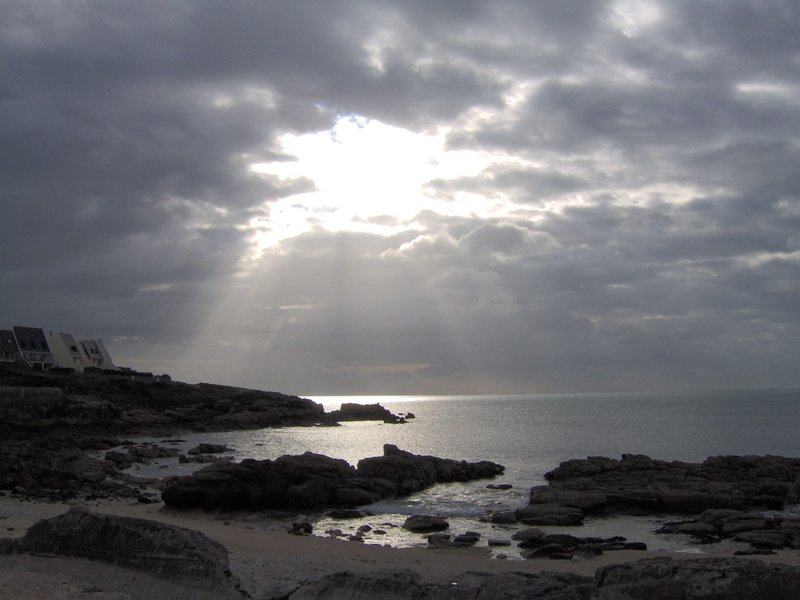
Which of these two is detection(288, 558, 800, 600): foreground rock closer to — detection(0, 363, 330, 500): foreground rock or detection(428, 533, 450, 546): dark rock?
detection(428, 533, 450, 546): dark rock

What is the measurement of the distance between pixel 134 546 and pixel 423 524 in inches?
673

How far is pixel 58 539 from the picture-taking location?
14078 millimetres

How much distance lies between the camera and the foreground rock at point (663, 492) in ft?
107

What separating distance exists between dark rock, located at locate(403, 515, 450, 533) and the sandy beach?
4258 millimetres

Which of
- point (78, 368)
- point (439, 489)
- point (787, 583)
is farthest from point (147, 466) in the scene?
point (78, 368)

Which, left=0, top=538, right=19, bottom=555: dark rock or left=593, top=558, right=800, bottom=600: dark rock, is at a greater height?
left=593, top=558, right=800, bottom=600: dark rock

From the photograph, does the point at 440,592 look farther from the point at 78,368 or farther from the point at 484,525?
the point at 78,368

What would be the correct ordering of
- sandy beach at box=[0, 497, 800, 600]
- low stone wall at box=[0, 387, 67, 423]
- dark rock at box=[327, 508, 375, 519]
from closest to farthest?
sandy beach at box=[0, 497, 800, 600]
dark rock at box=[327, 508, 375, 519]
low stone wall at box=[0, 387, 67, 423]

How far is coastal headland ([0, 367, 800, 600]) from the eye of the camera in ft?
38.5

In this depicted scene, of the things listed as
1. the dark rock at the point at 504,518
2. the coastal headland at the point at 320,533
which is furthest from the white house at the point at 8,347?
the dark rock at the point at 504,518

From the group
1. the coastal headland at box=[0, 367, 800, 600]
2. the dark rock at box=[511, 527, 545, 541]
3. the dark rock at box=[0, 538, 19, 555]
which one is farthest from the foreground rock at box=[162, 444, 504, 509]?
the dark rock at box=[0, 538, 19, 555]

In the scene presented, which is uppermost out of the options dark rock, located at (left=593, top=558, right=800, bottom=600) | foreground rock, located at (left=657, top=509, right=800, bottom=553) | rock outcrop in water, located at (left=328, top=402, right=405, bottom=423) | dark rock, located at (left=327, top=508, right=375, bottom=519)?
dark rock, located at (left=593, top=558, right=800, bottom=600)

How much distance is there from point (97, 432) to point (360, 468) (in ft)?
108

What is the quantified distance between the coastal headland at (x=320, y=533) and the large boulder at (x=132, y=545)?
3 cm
